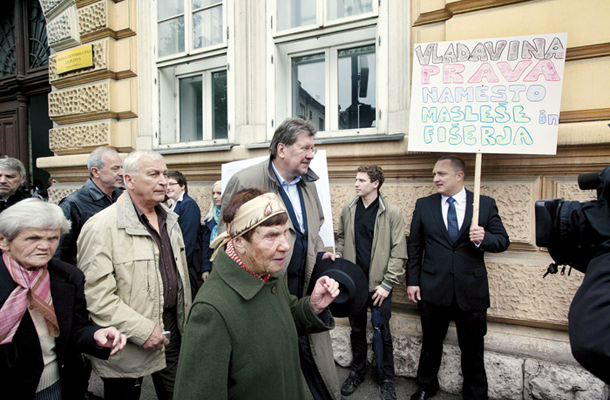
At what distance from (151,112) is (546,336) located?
5.03 metres

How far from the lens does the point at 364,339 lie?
324 centimetres

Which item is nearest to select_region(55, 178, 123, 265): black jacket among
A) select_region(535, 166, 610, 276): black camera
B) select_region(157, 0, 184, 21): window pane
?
select_region(535, 166, 610, 276): black camera

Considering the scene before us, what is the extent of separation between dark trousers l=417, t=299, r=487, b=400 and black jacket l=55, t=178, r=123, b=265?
2651mm

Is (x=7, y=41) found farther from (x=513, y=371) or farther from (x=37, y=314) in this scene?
(x=513, y=371)

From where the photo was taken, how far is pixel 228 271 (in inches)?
54.9

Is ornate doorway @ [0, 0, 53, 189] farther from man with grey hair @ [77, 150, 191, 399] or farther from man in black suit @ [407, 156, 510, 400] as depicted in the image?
man in black suit @ [407, 156, 510, 400]

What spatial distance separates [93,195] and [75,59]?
11.5 feet

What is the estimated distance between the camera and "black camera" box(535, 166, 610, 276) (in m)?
1.16

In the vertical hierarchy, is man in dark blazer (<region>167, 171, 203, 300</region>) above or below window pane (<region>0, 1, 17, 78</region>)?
below

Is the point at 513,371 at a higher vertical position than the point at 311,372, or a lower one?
lower

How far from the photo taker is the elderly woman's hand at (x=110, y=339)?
1.72m

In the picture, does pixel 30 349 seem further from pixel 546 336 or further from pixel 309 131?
pixel 546 336

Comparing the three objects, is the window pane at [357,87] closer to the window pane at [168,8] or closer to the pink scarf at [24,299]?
the window pane at [168,8]

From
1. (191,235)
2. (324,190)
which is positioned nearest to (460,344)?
(324,190)
